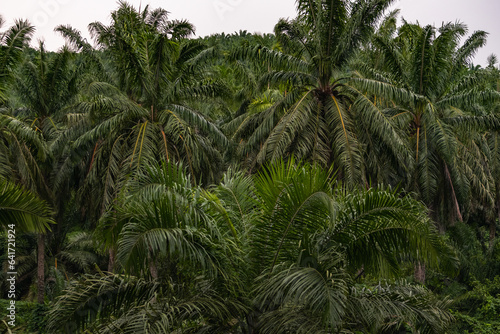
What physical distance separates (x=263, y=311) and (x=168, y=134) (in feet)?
22.5

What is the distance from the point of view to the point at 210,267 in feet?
20.0

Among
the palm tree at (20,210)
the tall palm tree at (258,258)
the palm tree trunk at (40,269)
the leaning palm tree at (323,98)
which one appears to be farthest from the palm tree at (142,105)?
the tall palm tree at (258,258)

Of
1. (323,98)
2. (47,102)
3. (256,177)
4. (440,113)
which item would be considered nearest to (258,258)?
(256,177)

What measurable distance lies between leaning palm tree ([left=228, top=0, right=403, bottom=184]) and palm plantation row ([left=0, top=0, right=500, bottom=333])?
48 millimetres

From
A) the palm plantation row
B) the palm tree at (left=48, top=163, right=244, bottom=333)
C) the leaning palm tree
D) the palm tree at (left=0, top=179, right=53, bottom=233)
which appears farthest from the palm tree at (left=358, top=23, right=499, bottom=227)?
the palm tree at (left=0, top=179, right=53, bottom=233)

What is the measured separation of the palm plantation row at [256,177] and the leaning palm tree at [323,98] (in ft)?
0.16

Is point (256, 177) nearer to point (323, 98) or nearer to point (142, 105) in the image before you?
point (323, 98)

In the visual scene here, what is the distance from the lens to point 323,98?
1277 centimetres

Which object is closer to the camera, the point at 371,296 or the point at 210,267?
the point at 210,267

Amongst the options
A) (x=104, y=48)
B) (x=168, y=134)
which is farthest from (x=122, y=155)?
(x=104, y=48)

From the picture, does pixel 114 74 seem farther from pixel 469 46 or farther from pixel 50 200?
pixel 469 46

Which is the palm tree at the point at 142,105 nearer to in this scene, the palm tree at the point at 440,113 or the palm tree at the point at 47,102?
the palm tree at the point at 47,102

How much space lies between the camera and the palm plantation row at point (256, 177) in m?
6.27

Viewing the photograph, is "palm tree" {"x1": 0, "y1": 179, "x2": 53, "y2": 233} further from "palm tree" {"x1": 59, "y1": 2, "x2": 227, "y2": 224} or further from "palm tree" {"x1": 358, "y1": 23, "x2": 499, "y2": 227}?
"palm tree" {"x1": 358, "y1": 23, "x2": 499, "y2": 227}
